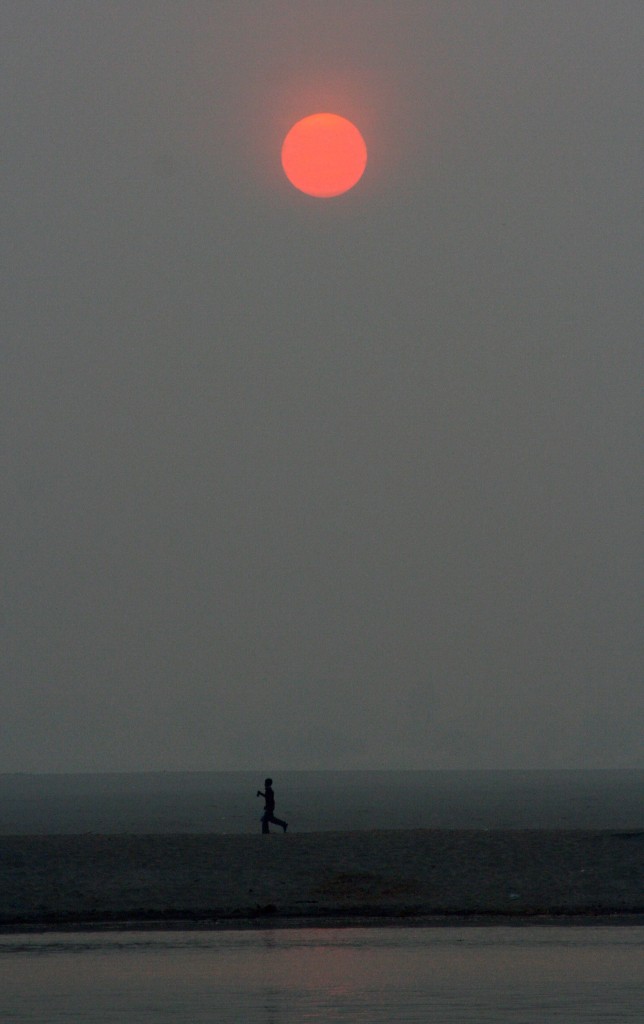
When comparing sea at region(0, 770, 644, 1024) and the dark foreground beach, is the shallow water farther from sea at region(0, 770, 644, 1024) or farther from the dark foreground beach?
the dark foreground beach

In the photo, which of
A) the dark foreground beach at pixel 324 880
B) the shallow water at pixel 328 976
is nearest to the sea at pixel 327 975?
the shallow water at pixel 328 976

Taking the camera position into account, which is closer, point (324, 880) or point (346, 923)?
point (346, 923)

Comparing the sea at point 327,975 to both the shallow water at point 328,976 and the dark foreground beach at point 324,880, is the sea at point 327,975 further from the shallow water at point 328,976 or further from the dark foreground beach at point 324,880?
the dark foreground beach at point 324,880

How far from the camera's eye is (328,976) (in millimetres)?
22453

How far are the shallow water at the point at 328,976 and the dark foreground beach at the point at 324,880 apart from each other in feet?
8.79

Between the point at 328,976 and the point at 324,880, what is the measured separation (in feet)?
40.6

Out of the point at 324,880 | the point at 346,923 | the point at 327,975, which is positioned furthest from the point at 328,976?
the point at 324,880

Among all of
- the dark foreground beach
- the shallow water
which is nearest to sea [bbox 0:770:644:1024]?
the shallow water

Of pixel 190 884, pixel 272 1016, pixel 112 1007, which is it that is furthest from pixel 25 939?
pixel 272 1016

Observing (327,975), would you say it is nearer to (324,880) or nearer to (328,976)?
(328,976)

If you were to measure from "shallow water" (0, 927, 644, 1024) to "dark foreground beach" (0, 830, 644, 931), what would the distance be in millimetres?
2681

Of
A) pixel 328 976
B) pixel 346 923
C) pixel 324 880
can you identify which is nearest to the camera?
pixel 328 976

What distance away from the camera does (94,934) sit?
29.2m

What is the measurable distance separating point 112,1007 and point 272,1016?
253 cm
